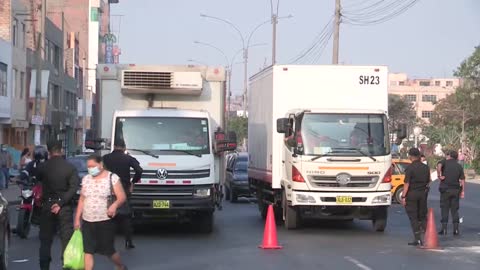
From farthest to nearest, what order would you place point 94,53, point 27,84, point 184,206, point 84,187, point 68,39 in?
point 94,53, point 68,39, point 27,84, point 184,206, point 84,187

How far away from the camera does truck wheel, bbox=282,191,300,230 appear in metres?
18.5

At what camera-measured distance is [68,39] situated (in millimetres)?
76938

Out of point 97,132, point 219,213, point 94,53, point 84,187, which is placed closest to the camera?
point 84,187

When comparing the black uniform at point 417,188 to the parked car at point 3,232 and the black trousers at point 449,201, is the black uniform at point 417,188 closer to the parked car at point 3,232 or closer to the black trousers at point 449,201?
the black trousers at point 449,201

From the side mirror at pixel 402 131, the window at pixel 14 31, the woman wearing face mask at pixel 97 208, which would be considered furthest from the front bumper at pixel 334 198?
the window at pixel 14 31

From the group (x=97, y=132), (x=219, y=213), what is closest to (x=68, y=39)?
(x=219, y=213)

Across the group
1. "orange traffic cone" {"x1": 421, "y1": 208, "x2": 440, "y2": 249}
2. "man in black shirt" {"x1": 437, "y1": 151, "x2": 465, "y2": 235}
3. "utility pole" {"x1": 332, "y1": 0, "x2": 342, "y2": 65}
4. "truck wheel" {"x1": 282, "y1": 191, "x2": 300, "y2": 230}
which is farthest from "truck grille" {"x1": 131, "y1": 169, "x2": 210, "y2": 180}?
"utility pole" {"x1": 332, "y1": 0, "x2": 342, "y2": 65}

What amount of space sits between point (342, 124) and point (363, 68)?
5.21 ft

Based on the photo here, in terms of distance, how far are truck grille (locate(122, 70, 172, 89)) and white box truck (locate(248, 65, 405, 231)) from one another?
7.82 feet

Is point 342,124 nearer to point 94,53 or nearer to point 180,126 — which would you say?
point 180,126

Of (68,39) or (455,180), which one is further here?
(68,39)

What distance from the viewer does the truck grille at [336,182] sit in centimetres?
1736

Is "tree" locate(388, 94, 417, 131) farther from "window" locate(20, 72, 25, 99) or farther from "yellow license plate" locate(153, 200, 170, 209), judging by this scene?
"yellow license plate" locate(153, 200, 170, 209)

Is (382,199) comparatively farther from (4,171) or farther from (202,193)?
(4,171)
